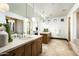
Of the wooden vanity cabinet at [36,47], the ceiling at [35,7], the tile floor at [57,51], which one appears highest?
the ceiling at [35,7]

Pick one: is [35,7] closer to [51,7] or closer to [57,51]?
[51,7]

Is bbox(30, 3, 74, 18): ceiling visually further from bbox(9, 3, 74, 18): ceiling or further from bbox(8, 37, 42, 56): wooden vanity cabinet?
bbox(8, 37, 42, 56): wooden vanity cabinet

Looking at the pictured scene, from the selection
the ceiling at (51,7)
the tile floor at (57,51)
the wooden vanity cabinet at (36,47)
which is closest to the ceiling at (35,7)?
the ceiling at (51,7)

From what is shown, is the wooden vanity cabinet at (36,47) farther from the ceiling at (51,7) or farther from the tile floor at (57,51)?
the ceiling at (51,7)

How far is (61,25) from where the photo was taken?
8.62 metres

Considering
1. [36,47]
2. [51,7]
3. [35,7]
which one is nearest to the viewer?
[36,47]

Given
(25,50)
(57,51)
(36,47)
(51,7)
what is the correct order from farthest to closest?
(51,7) < (57,51) < (36,47) < (25,50)

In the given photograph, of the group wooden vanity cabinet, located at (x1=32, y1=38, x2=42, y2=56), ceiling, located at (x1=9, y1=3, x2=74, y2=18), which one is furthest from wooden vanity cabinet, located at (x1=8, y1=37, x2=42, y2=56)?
ceiling, located at (x1=9, y1=3, x2=74, y2=18)

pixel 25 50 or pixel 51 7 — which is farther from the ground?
pixel 51 7

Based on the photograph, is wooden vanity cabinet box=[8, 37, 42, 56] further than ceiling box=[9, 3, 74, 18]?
No

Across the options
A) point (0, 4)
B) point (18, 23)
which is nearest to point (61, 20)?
point (18, 23)

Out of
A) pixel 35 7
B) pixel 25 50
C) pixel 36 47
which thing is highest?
pixel 35 7

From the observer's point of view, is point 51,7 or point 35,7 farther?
point 51,7

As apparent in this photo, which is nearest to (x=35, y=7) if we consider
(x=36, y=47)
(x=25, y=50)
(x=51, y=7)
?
(x=51, y=7)
